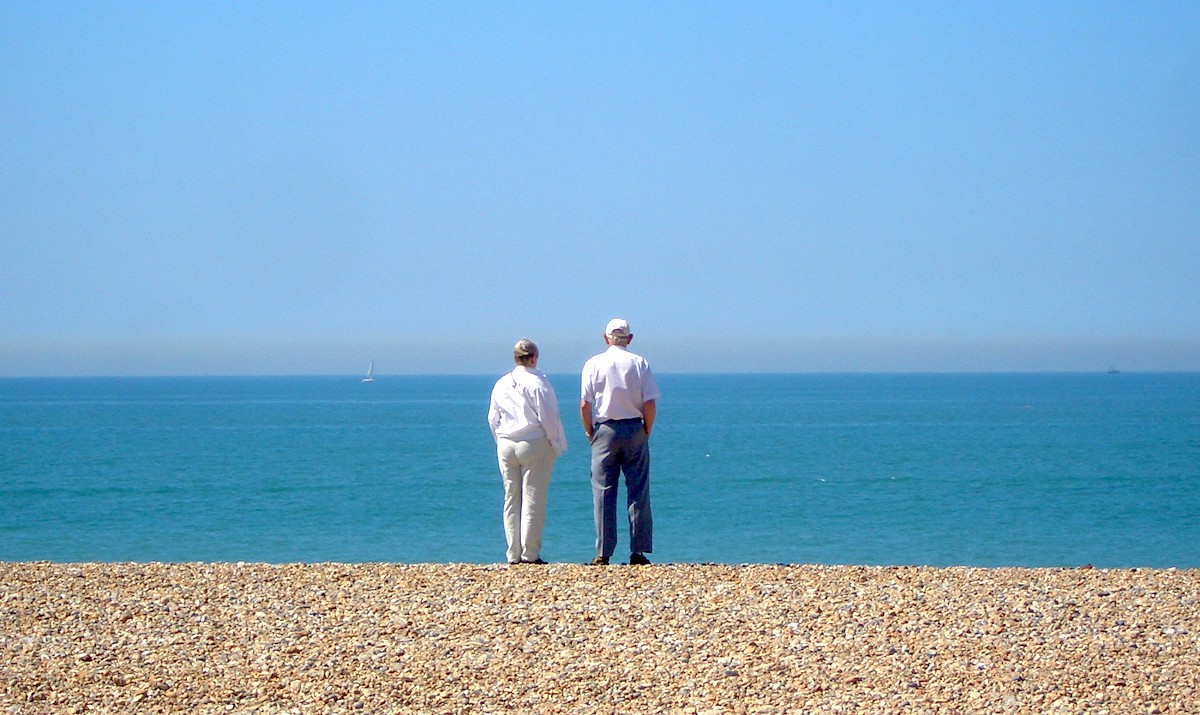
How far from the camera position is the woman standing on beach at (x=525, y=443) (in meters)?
8.81

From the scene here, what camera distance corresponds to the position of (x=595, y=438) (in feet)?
29.3

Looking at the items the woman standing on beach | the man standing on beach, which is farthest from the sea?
the man standing on beach

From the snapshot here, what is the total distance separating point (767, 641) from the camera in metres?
6.51

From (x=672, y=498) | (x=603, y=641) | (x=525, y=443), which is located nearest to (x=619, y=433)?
(x=525, y=443)

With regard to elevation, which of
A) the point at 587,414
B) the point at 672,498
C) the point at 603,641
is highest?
the point at 587,414

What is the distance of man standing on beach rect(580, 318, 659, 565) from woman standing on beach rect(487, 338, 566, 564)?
31cm

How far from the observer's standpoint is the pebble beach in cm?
571

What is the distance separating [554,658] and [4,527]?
24335 mm

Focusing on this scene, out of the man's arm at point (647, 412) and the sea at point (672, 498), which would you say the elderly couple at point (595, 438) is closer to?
the man's arm at point (647, 412)

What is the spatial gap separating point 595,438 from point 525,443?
1.74 ft

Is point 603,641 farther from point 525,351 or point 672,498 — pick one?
point 672,498

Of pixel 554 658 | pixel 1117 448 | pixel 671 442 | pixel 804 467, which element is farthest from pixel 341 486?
pixel 1117 448

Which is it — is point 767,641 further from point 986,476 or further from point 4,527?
point 986,476

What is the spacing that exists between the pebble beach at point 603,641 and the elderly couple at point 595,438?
21.5 inches
